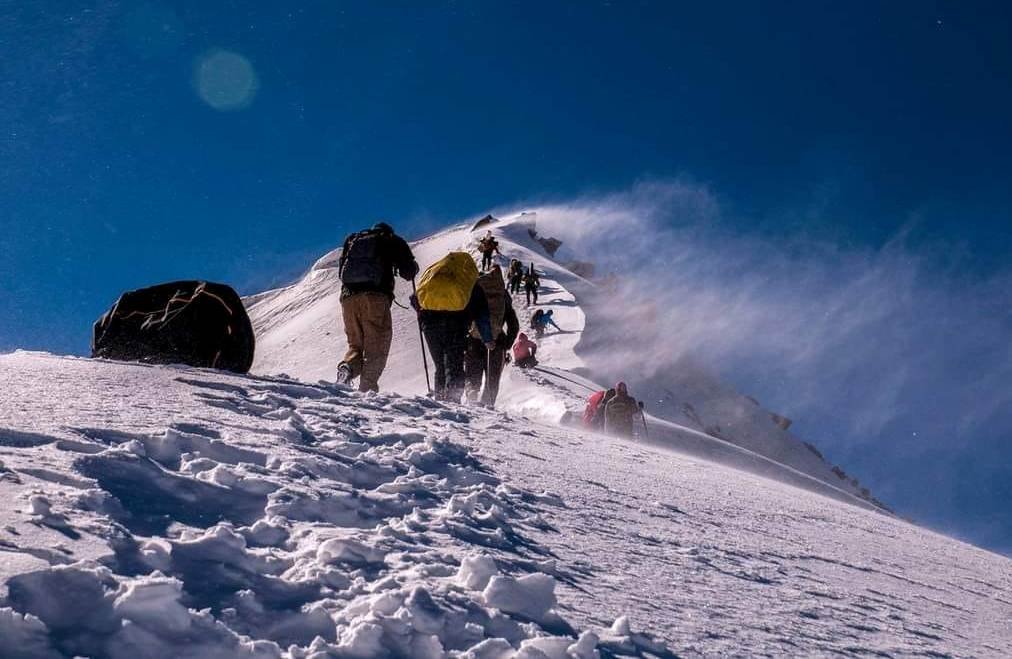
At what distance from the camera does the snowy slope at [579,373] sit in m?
17.1

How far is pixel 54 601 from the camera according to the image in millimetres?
1955

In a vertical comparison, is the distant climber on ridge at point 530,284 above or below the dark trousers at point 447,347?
above

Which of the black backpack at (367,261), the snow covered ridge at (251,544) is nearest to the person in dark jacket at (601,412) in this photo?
Result: the black backpack at (367,261)

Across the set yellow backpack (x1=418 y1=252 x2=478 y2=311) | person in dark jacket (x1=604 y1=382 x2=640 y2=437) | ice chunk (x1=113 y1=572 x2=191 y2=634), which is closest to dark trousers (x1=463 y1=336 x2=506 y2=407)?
yellow backpack (x1=418 y1=252 x2=478 y2=311)

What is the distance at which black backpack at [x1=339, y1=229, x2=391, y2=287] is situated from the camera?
8.53 m

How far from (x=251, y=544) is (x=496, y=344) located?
7.99 m

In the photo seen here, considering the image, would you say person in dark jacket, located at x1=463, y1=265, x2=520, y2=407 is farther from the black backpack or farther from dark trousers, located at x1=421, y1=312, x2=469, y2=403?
the black backpack

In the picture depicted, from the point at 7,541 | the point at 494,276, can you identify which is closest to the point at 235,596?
the point at 7,541

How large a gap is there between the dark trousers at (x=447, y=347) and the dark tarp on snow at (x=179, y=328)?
6.30ft

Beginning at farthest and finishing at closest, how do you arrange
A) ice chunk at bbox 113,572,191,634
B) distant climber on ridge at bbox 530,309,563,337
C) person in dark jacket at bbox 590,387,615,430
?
distant climber on ridge at bbox 530,309,563,337 < person in dark jacket at bbox 590,387,615,430 < ice chunk at bbox 113,572,191,634

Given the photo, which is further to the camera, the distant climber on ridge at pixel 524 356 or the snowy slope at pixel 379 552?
the distant climber on ridge at pixel 524 356

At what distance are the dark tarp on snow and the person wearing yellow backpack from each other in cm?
188

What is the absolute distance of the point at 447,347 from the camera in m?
8.94

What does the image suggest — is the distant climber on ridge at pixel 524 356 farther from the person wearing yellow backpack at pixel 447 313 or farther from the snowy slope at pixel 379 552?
the snowy slope at pixel 379 552
